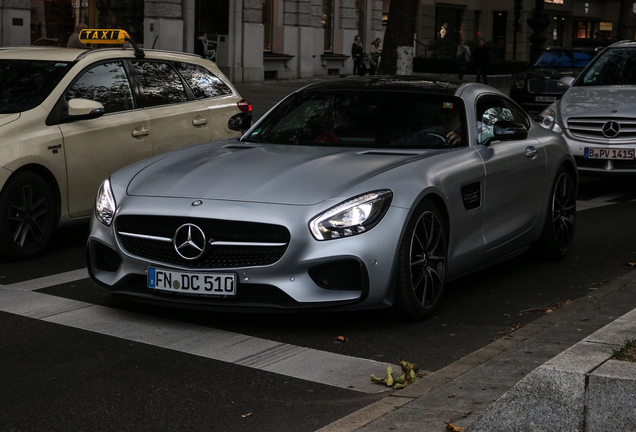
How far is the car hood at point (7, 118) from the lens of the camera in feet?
24.9

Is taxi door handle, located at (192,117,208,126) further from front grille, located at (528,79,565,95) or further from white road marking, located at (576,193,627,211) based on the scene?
front grille, located at (528,79,565,95)

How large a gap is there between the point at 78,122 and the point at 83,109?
0.79 feet

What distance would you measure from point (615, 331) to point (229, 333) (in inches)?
81.5

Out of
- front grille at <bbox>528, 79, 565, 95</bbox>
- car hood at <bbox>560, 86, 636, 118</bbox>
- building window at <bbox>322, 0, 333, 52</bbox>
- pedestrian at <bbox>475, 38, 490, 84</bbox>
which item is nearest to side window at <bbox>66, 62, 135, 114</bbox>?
car hood at <bbox>560, 86, 636, 118</bbox>

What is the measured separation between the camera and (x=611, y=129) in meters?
11.6

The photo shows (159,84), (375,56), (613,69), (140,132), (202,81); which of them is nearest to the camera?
(140,132)

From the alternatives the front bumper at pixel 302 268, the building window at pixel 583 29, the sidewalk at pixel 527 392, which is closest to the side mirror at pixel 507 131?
the front bumper at pixel 302 268

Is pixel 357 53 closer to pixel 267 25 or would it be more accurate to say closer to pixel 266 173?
pixel 267 25

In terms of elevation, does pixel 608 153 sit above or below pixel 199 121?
below

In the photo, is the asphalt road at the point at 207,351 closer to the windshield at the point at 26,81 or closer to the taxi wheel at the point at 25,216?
the taxi wheel at the point at 25,216

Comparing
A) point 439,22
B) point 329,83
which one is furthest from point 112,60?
point 439,22

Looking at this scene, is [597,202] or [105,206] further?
[597,202]

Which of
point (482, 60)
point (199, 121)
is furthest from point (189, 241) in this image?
point (482, 60)

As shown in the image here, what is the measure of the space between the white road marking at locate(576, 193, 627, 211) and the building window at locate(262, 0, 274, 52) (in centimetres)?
2479
